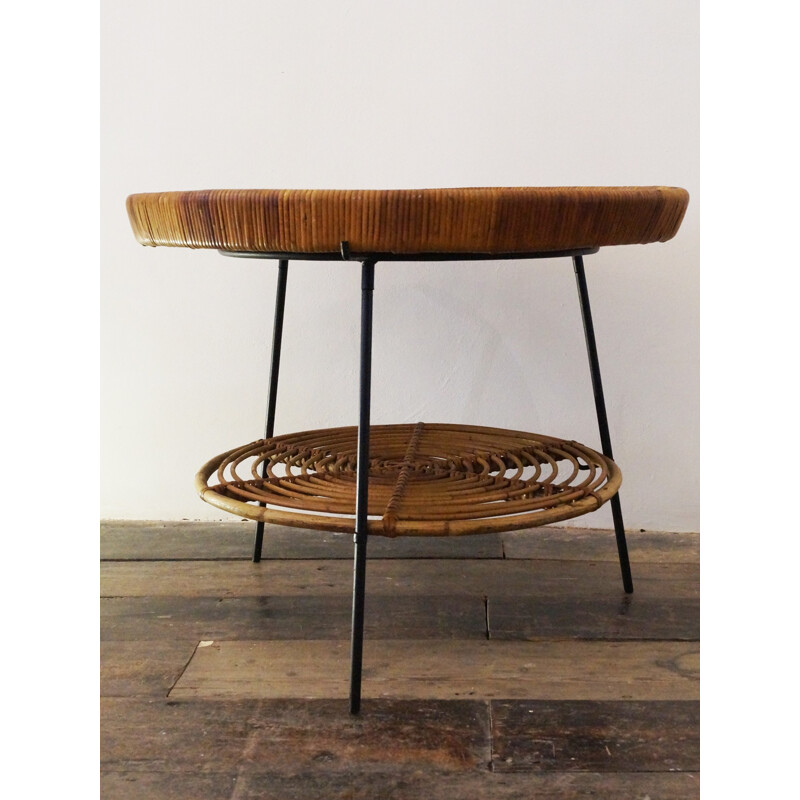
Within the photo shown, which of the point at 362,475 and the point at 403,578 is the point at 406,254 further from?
the point at 403,578

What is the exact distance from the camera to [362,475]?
1.01 meters

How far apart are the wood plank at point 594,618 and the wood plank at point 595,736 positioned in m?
0.20

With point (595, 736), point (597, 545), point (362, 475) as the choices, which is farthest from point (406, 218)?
point (597, 545)

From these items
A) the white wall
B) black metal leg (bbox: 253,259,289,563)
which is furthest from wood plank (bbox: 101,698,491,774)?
the white wall

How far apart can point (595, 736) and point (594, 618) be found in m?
0.34

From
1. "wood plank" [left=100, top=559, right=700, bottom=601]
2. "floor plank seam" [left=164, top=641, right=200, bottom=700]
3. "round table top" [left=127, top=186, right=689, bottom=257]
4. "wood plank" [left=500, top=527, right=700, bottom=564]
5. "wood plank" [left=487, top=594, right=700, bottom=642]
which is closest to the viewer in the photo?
"round table top" [left=127, top=186, right=689, bottom=257]

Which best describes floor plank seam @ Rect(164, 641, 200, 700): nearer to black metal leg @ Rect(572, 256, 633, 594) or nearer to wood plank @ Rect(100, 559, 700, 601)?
wood plank @ Rect(100, 559, 700, 601)

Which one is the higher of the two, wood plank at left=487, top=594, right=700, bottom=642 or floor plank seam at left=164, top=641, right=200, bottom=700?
wood plank at left=487, top=594, right=700, bottom=642

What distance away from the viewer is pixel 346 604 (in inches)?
53.3

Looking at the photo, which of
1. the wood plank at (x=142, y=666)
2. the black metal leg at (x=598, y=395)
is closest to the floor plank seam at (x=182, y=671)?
the wood plank at (x=142, y=666)

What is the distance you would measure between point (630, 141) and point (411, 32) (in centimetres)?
44

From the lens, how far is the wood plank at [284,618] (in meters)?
1.26

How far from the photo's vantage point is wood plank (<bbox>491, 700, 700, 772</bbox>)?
0.93 m

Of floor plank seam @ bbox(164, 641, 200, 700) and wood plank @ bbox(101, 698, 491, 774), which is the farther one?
floor plank seam @ bbox(164, 641, 200, 700)
